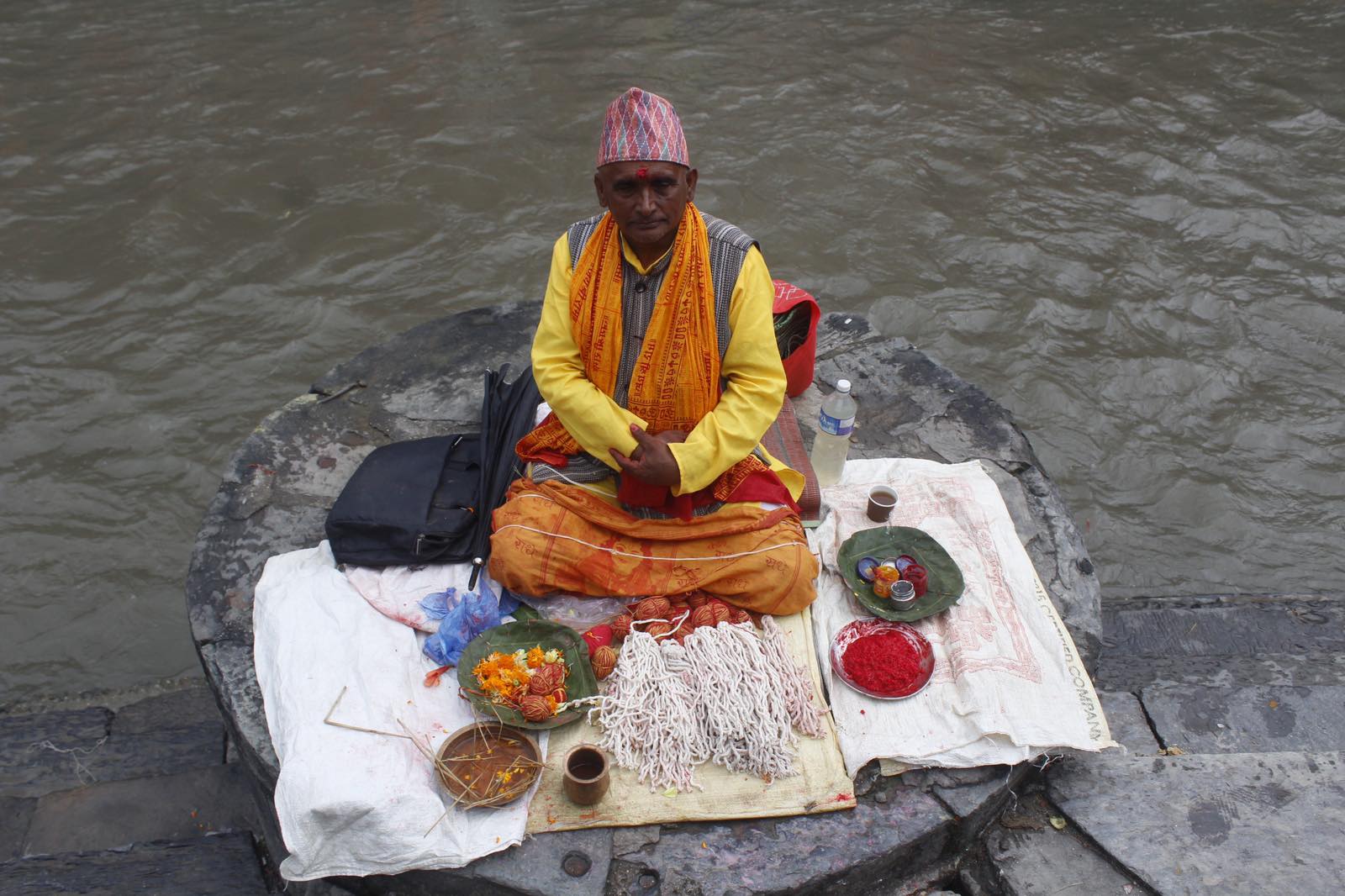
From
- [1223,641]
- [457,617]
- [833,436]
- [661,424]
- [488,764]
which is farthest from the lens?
[1223,641]

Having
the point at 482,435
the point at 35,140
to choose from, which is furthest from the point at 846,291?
the point at 35,140

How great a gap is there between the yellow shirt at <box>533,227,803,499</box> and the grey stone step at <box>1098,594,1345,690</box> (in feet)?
6.00

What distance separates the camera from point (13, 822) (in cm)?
353

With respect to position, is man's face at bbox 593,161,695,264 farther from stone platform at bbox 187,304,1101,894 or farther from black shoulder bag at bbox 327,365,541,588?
stone platform at bbox 187,304,1101,894

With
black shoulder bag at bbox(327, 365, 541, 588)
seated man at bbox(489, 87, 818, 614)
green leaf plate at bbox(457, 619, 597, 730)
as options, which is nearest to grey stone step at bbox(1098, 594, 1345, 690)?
seated man at bbox(489, 87, 818, 614)

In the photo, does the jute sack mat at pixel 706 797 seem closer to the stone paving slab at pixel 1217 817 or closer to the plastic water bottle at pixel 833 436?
the stone paving slab at pixel 1217 817

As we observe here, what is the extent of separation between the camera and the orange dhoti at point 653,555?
10.4 ft

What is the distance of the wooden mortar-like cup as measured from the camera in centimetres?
264

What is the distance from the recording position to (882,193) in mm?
7164

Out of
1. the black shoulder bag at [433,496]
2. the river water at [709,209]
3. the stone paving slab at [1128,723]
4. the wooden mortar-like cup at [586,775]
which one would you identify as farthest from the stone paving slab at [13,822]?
the stone paving slab at [1128,723]

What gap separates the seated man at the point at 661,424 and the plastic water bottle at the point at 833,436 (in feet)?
1.38

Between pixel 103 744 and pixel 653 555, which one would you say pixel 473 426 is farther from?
pixel 103 744

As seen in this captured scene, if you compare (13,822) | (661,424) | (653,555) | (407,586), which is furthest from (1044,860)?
(13,822)

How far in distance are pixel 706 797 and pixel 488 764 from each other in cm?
62
